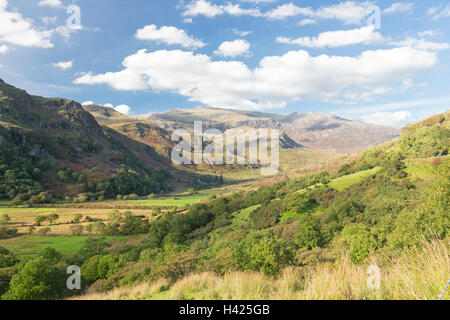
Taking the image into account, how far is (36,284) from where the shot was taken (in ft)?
76.5

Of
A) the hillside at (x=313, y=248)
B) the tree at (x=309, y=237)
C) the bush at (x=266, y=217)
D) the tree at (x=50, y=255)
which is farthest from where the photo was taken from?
the bush at (x=266, y=217)

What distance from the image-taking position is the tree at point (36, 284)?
22033 millimetres

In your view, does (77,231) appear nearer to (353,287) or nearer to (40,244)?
(40,244)

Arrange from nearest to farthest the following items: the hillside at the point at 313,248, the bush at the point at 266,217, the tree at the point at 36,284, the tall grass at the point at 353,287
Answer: the tall grass at the point at 353,287
the hillside at the point at 313,248
the tree at the point at 36,284
the bush at the point at 266,217

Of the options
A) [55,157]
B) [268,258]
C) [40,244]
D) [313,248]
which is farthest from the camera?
[55,157]

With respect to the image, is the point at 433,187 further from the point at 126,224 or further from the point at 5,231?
the point at 5,231

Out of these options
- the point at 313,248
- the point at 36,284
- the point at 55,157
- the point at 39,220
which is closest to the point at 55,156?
the point at 55,157

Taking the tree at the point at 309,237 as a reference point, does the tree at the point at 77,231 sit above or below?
below

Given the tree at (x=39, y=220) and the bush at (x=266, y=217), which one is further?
the tree at (x=39, y=220)

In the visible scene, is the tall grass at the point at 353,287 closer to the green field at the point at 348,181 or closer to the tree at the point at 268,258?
the tree at the point at 268,258

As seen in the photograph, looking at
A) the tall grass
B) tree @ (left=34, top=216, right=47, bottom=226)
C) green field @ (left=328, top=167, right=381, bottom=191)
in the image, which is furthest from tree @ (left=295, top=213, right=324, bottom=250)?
tree @ (left=34, top=216, right=47, bottom=226)

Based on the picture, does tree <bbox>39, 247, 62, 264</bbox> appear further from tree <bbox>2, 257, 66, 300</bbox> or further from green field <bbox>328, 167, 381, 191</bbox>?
green field <bbox>328, 167, 381, 191</bbox>

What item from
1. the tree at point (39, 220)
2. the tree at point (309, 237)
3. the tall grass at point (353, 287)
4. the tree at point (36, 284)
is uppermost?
the tall grass at point (353, 287)

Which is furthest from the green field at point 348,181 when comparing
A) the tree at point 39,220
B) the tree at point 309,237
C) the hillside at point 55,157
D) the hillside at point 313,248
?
the hillside at point 55,157
